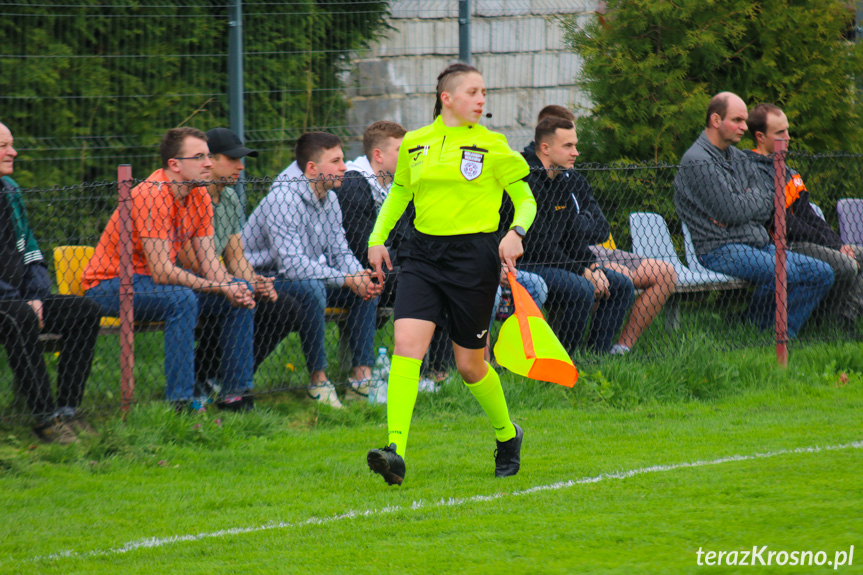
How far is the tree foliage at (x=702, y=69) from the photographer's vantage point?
8.89 m

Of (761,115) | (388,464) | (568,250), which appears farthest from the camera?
(761,115)

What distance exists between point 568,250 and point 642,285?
0.69 metres

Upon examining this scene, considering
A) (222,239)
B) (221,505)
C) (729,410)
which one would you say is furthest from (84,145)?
(729,410)

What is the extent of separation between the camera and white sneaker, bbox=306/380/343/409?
21.8 feet

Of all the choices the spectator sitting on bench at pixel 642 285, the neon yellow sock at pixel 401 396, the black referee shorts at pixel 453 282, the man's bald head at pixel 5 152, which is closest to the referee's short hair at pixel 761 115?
the spectator sitting on bench at pixel 642 285

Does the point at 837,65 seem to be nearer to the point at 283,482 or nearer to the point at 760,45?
the point at 760,45

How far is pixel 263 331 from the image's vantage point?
6.66 metres

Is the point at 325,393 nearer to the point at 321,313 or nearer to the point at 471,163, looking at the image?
the point at 321,313

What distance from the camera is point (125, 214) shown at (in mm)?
5996

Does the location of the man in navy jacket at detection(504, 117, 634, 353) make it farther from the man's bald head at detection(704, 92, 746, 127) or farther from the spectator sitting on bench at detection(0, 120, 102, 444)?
the spectator sitting on bench at detection(0, 120, 102, 444)

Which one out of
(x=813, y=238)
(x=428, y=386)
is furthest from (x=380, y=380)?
(x=813, y=238)

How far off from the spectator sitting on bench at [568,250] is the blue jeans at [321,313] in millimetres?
1175

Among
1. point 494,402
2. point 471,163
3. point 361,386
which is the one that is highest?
point 471,163

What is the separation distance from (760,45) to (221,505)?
686 cm
